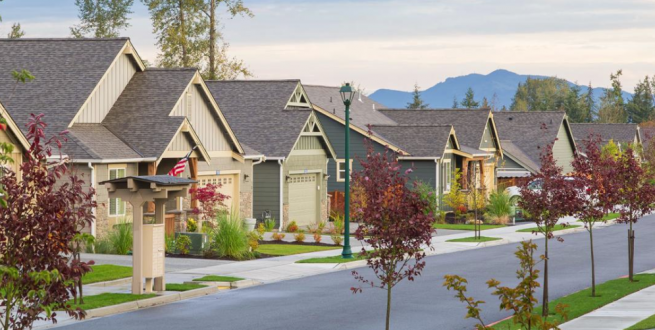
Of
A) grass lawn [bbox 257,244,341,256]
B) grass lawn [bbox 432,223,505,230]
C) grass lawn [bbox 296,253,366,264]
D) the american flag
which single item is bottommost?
grass lawn [bbox 296,253,366,264]

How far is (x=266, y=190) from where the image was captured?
152 feet

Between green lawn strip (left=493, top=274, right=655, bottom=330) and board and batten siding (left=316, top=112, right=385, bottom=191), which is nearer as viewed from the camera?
green lawn strip (left=493, top=274, right=655, bottom=330)

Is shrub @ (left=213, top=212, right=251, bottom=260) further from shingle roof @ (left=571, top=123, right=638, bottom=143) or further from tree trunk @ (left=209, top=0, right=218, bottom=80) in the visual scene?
shingle roof @ (left=571, top=123, right=638, bottom=143)

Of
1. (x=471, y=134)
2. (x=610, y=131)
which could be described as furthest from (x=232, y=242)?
(x=610, y=131)

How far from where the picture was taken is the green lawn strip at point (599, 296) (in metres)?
19.5

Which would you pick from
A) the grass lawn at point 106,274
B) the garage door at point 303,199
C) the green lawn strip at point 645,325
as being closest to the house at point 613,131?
the garage door at point 303,199

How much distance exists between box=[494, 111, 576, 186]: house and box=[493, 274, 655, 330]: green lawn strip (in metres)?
47.6

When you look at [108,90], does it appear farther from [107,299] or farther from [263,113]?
[107,299]

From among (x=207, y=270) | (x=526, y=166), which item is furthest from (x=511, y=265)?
(x=526, y=166)

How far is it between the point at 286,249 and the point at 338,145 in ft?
70.7

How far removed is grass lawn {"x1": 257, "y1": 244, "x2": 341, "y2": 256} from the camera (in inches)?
Answer: 1341

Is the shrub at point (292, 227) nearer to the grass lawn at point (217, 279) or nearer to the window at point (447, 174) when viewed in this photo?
the window at point (447, 174)

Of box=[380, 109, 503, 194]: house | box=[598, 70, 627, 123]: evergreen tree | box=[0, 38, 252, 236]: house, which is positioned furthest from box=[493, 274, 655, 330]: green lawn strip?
box=[598, 70, 627, 123]: evergreen tree

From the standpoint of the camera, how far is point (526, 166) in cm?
7288
